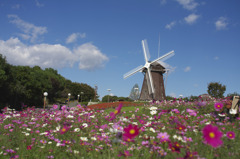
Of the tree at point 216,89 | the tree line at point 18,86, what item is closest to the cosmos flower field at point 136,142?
the tree line at point 18,86

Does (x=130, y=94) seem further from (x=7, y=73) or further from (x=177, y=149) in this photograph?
(x=177, y=149)

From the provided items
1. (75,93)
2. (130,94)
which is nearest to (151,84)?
(130,94)

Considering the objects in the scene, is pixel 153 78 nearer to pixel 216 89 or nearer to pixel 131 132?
pixel 216 89

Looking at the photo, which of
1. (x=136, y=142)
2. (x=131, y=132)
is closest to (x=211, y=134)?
(x=131, y=132)

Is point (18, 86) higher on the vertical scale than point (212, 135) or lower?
higher

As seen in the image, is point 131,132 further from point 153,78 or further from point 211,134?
point 153,78

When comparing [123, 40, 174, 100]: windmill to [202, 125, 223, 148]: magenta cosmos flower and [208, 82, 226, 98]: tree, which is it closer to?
[208, 82, 226, 98]: tree

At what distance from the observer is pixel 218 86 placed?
34.3m

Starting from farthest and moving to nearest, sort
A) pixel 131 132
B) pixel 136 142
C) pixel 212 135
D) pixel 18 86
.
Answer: pixel 18 86, pixel 136 142, pixel 131 132, pixel 212 135

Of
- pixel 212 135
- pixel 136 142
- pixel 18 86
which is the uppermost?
pixel 18 86

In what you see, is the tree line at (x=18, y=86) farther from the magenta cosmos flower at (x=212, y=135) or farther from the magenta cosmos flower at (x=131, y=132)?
the magenta cosmos flower at (x=212, y=135)

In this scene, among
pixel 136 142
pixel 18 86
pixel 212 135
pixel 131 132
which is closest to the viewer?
pixel 212 135

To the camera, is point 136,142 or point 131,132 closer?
point 131,132

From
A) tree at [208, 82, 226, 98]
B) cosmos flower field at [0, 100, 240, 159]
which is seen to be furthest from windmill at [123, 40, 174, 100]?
cosmos flower field at [0, 100, 240, 159]
